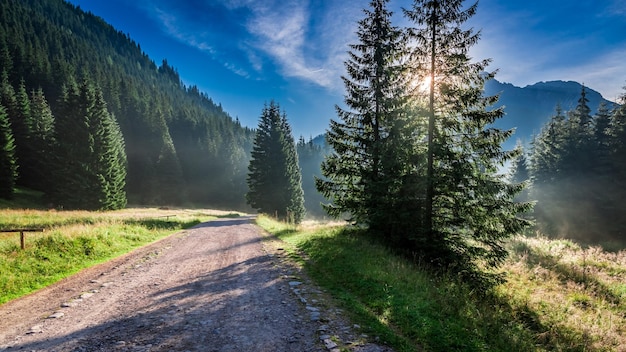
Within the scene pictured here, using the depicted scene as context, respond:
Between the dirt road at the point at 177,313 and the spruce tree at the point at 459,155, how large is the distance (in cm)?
706

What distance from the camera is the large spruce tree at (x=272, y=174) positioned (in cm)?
3800

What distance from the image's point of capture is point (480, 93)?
38.0 feet

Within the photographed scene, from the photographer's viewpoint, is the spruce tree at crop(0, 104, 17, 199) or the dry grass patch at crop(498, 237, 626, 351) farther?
the spruce tree at crop(0, 104, 17, 199)

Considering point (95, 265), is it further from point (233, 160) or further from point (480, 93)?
point (233, 160)

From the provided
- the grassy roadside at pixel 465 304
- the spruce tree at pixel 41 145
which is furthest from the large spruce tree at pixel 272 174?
the spruce tree at pixel 41 145

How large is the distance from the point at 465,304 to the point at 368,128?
10.8 meters

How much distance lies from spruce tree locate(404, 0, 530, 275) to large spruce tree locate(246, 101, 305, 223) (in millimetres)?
26620

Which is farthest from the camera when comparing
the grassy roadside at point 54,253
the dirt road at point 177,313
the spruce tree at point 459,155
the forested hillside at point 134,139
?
the forested hillside at point 134,139

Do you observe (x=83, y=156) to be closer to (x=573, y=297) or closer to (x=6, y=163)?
(x=6, y=163)

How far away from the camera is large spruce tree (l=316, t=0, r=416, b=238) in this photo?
13.9 m

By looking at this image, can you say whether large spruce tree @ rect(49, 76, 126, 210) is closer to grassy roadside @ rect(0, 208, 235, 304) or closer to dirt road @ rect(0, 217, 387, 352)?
grassy roadside @ rect(0, 208, 235, 304)

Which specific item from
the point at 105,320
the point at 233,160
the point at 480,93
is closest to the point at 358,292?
the point at 105,320

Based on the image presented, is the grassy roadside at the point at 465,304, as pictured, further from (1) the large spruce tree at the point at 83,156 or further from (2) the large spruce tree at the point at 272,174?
(1) the large spruce tree at the point at 83,156

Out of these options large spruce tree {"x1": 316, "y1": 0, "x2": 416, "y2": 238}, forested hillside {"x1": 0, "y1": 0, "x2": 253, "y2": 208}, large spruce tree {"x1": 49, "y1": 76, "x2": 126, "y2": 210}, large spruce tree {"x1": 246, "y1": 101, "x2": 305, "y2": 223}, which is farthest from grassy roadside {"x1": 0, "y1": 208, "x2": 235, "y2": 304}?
forested hillside {"x1": 0, "y1": 0, "x2": 253, "y2": 208}
